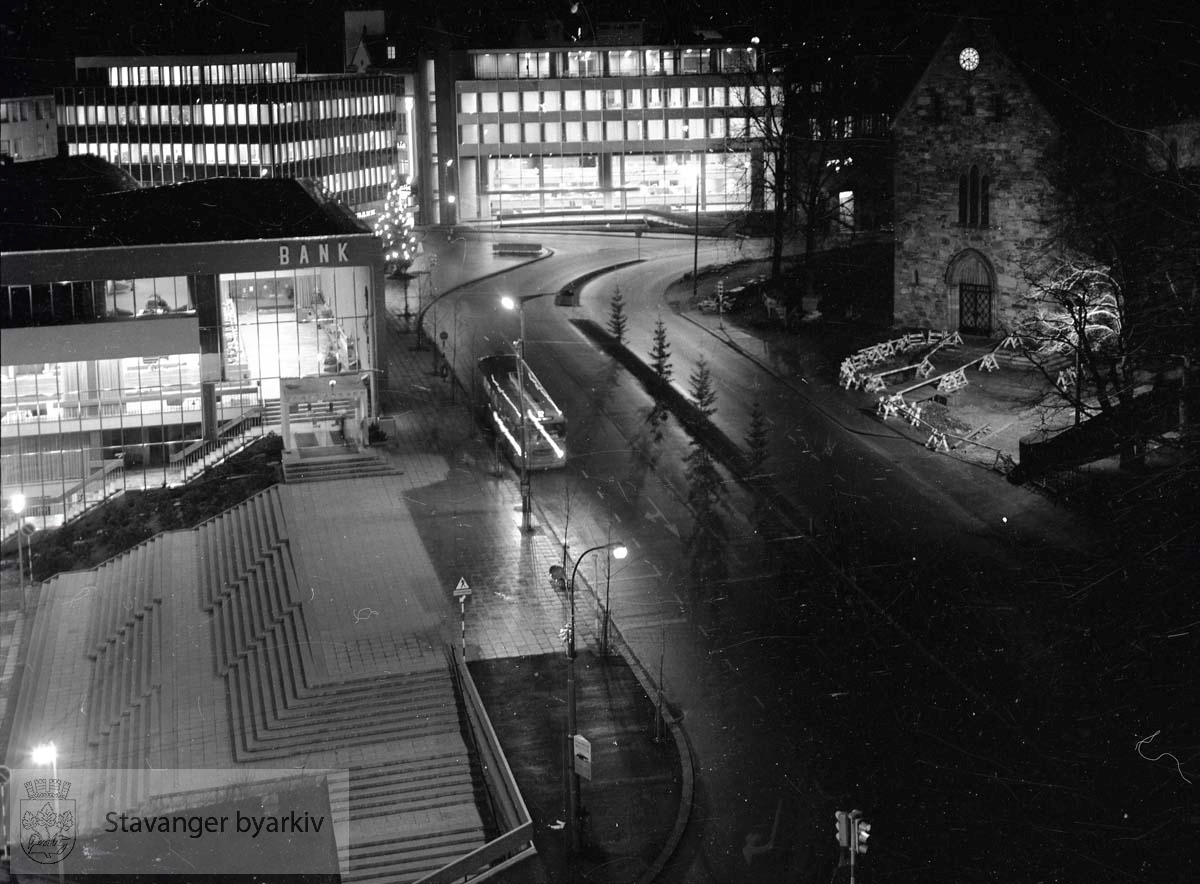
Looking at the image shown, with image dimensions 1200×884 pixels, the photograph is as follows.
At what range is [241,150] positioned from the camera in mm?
101312

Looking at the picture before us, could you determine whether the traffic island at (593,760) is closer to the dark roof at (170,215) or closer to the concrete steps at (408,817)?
the concrete steps at (408,817)

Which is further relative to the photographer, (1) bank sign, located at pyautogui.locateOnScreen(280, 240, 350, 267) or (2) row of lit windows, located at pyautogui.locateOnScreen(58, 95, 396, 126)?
(2) row of lit windows, located at pyautogui.locateOnScreen(58, 95, 396, 126)

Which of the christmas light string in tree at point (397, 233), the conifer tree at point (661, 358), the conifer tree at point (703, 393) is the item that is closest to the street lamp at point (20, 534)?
the conifer tree at point (703, 393)

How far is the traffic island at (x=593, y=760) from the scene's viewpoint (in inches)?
1017

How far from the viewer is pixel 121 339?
46.2 m

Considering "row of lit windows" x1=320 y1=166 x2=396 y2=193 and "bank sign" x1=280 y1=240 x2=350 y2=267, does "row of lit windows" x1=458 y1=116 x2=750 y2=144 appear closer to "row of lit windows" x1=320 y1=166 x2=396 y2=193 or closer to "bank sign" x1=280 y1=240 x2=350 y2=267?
"row of lit windows" x1=320 y1=166 x2=396 y2=193

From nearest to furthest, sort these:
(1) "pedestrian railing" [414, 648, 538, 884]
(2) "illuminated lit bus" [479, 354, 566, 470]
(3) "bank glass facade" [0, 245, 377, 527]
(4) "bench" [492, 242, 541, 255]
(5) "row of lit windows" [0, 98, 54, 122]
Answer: (1) "pedestrian railing" [414, 648, 538, 884], (3) "bank glass facade" [0, 245, 377, 527], (2) "illuminated lit bus" [479, 354, 566, 470], (4) "bench" [492, 242, 541, 255], (5) "row of lit windows" [0, 98, 54, 122]

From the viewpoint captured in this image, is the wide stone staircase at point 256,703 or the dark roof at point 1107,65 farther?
the dark roof at point 1107,65

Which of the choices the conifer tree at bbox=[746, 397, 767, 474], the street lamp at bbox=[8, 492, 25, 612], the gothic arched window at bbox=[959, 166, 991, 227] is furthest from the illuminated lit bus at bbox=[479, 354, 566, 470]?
the gothic arched window at bbox=[959, 166, 991, 227]

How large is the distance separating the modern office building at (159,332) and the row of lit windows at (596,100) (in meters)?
46.4

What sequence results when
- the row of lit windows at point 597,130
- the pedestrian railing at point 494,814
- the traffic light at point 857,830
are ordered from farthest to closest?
the row of lit windows at point 597,130, the pedestrian railing at point 494,814, the traffic light at point 857,830

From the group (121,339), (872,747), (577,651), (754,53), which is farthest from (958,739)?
(754,53)

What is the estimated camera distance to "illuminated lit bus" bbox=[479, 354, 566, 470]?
149ft

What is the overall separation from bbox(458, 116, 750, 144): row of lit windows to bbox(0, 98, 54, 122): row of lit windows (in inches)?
2080
